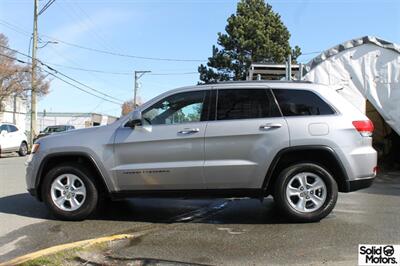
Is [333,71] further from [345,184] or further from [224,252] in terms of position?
[224,252]

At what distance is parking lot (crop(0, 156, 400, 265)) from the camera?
5.74m

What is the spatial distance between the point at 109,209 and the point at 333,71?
8.97m

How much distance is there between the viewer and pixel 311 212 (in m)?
7.03

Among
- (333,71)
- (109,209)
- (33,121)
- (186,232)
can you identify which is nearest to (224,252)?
(186,232)

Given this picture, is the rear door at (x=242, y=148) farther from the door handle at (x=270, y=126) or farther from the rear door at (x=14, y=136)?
the rear door at (x=14, y=136)

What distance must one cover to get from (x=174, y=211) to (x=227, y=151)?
66.1 inches

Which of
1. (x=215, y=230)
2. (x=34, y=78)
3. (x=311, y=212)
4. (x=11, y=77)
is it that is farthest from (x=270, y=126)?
(x=11, y=77)

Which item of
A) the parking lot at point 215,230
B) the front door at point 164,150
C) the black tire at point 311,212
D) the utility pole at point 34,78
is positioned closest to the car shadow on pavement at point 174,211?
the parking lot at point 215,230

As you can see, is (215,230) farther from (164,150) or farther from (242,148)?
(164,150)

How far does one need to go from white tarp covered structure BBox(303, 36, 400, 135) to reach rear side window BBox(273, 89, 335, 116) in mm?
7649

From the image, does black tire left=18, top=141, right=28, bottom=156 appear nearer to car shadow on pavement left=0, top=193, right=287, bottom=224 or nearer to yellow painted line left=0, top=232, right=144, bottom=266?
car shadow on pavement left=0, top=193, right=287, bottom=224

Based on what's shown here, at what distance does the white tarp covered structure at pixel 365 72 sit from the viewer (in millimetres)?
14578
